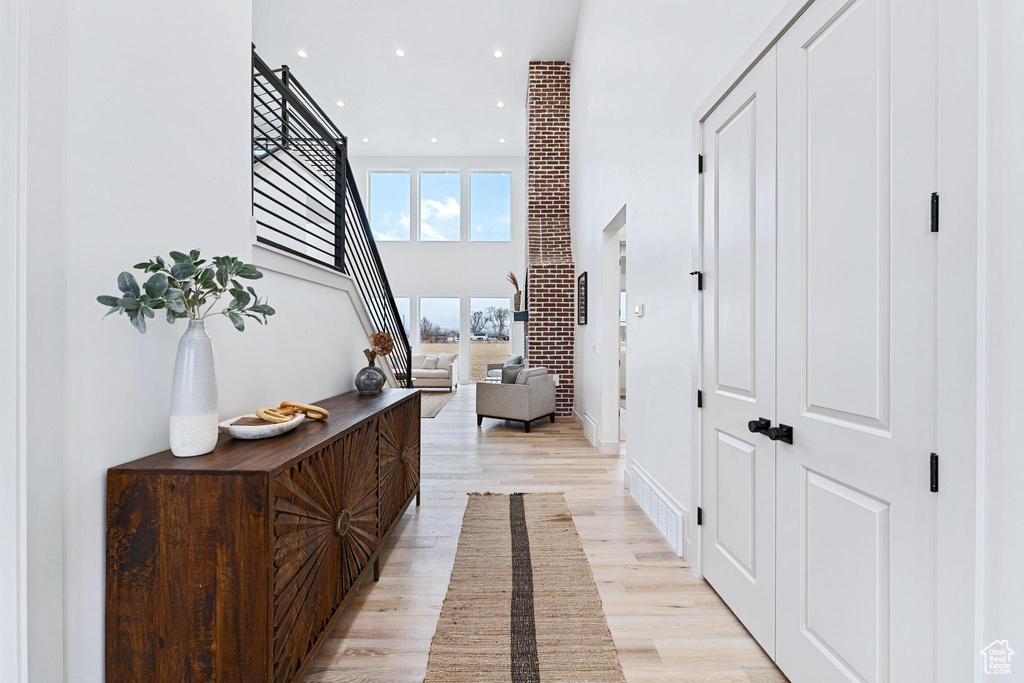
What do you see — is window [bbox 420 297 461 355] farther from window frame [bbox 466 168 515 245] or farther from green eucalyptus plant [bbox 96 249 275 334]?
green eucalyptus plant [bbox 96 249 275 334]

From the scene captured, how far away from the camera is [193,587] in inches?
45.3

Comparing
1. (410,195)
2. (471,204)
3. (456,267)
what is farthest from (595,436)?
(410,195)

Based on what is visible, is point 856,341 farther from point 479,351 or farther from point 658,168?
point 479,351

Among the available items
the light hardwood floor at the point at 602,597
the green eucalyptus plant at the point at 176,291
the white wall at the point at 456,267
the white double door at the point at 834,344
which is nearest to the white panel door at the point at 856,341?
the white double door at the point at 834,344

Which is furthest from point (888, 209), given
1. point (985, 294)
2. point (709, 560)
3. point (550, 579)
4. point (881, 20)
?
point (550, 579)

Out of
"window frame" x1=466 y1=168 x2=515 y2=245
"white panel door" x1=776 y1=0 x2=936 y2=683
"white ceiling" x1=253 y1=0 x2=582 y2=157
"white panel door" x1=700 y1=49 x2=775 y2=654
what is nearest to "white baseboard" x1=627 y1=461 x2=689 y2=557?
"white panel door" x1=700 y1=49 x2=775 y2=654

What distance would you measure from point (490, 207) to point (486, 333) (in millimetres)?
Answer: 3047

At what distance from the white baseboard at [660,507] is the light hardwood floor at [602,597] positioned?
59 mm

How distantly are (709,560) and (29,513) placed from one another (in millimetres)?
2358

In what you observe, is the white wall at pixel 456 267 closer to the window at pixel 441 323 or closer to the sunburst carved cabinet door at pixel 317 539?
the window at pixel 441 323

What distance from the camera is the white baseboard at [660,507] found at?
234 centimetres

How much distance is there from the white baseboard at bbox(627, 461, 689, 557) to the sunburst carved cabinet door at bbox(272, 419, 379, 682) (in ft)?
5.09

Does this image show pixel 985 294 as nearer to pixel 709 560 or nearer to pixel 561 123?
pixel 709 560

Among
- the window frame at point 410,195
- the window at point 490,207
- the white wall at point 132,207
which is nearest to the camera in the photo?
the white wall at point 132,207
